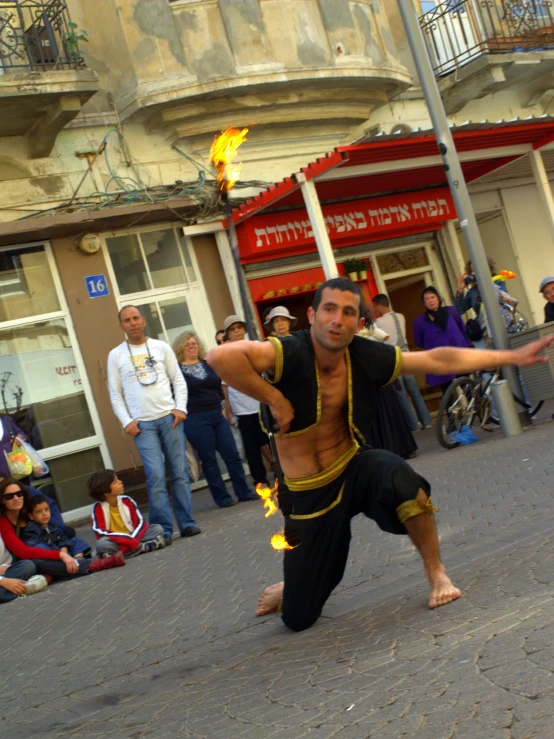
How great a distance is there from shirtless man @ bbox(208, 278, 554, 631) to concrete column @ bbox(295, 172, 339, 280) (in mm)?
8023

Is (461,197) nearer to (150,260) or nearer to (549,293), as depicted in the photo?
(549,293)

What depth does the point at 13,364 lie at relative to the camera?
1375 centimetres

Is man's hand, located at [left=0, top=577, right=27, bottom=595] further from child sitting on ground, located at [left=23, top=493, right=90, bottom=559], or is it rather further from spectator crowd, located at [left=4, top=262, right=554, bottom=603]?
child sitting on ground, located at [left=23, top=493, right=90, bottom=559]

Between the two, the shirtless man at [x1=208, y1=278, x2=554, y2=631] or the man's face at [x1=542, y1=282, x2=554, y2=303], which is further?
the man's face at [x1=542, y1=282, x2=554, y2=303]

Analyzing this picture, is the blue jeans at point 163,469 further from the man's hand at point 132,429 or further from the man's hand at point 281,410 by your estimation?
the man's hand at point 281,410

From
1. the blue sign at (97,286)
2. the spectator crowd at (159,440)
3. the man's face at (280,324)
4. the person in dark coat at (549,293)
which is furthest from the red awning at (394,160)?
the person in dark coat at (549,293)

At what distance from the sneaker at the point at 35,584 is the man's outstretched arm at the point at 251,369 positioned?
15.1 ft

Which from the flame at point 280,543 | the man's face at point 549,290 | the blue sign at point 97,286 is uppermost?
the blue sign at point 97,286

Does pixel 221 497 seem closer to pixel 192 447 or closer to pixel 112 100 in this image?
pixel 192 447

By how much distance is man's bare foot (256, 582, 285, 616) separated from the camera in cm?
595

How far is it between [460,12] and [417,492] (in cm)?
1491

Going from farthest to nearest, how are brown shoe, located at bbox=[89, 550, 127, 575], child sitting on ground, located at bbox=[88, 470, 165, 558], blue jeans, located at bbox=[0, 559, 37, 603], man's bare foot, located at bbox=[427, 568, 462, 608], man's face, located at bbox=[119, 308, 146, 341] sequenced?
1. man's face, located at bbox=[119, 308, 146, 341]
2. child sitting on ground, located at bbox=[88, 470, 165, 558]
3. brown shoe, located at bbox=[89, 550, 127, 575]
4. blue jeans, located at bbox=[0, 559, 37, 603]
5. man's bare foot, located at bbox=[427, 568, 462, 608]

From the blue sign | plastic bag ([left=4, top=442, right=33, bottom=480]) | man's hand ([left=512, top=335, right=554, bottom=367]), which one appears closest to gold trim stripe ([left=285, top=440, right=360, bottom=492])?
man's hand ([left=512, top=335, right=554, bottom=367])

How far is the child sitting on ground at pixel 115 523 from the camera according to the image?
30.6ft
